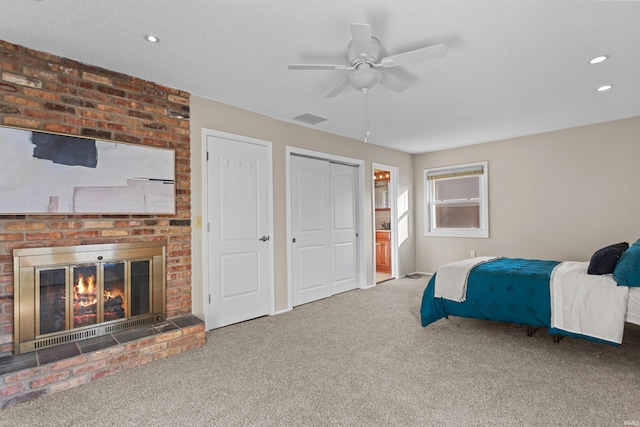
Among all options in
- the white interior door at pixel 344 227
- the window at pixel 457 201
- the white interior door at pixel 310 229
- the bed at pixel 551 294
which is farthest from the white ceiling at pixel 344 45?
the window at pixel 457 201

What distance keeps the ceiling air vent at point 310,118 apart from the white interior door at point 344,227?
86 centimetres

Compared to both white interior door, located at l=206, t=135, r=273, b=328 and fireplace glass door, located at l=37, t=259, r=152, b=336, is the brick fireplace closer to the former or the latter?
fireplace glass door, located at l=37, t=259, r=152, b=336

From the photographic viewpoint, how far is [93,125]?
275 cm

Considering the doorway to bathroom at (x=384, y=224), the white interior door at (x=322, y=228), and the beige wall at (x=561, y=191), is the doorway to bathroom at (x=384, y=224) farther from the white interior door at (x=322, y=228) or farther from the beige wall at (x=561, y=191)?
the beige wall at (x=561, y=191)

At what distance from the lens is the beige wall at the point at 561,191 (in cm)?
437

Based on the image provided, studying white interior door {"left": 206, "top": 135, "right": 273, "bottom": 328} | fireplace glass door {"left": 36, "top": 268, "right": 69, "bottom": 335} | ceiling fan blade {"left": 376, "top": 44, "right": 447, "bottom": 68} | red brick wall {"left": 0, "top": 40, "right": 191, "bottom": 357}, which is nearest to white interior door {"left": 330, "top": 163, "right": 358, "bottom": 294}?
white interior door {"left": 206, "top": 135, "right": 273, "bottom": 328}

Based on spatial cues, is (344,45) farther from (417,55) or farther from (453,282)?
(453,282)

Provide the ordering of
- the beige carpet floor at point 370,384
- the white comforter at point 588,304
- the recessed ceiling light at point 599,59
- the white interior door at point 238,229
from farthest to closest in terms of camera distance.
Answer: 1. the white interior door at point 238,229
2. the recessed ceiling light at point 599,59
3. the white comforter at point 588,304
4. the beige carpet floor at point 370,384

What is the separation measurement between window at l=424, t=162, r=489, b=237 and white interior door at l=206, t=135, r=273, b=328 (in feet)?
11.7

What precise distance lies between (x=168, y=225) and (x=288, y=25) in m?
2.07

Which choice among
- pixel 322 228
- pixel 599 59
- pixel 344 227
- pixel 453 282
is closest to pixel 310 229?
pixel 322 228

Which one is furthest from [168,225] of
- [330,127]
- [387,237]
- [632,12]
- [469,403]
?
[387,237]

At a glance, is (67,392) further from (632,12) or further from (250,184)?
(632,12)

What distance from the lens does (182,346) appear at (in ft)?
9.41
